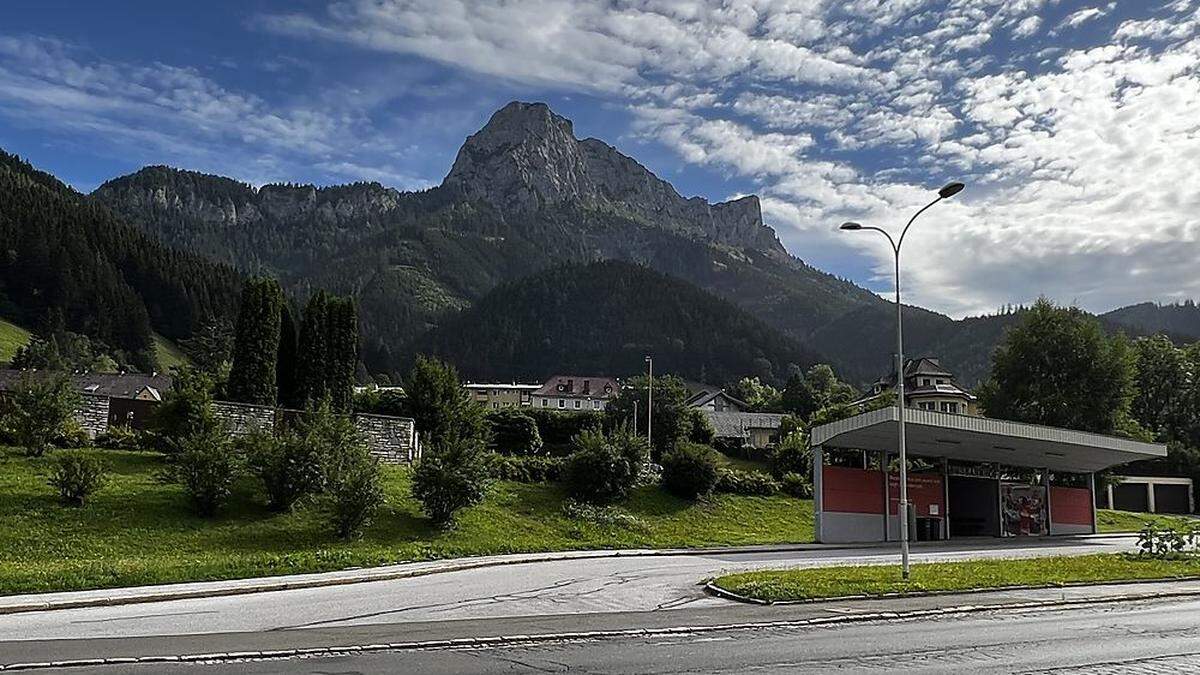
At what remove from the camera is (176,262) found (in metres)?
142

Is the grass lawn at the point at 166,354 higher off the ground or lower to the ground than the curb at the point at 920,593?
higher

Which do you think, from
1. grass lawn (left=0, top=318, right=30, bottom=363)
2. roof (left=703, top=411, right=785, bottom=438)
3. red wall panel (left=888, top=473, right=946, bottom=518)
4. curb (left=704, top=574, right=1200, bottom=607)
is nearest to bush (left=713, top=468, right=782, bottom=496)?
red wall panel (left=888, top=473, right=946, bottom=518)

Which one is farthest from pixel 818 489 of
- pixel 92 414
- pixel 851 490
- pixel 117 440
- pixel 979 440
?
pixel 92 414

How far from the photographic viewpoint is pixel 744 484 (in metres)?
46.4

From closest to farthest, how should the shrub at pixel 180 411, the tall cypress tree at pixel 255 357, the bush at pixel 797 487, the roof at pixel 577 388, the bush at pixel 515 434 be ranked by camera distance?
1. the shrub at pixel 180 411
2. the tall cypress tree at pixel 255 357
3. the bush at pixel 797 487
4. the bush at pixel 515 434
5. the roof at pixel 577 388

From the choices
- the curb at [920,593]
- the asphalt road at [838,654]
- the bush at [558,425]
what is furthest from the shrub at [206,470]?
the bush at [558,425]

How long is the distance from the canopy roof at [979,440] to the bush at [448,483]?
13372mm

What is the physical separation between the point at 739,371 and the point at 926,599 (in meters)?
177

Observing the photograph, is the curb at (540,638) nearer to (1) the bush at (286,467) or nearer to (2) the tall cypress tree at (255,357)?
(1) the bush at (286,467)

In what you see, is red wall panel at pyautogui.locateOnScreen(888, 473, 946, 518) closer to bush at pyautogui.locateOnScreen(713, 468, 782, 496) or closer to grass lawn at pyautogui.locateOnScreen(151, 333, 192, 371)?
bush at pyautogui.locateOnScreen(713, 468, 782, 496)

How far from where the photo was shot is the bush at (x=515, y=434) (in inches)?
2112

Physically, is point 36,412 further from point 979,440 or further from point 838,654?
point 979,440

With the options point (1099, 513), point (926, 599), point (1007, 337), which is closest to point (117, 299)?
point (1007, 337)

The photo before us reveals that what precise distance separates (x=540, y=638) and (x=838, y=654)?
13.2 feet
